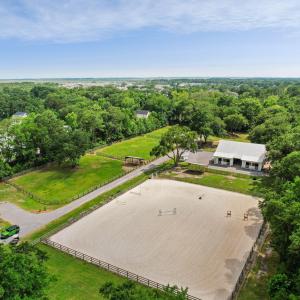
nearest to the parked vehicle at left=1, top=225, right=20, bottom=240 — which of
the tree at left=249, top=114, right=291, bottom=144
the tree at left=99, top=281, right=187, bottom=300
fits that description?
the tree at left=99, top=281, right=187, bottom=300

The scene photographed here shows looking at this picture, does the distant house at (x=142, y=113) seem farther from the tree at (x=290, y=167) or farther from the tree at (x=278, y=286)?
the tree at (x=278, y=286)

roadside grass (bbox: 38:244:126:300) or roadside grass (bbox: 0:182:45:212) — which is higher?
roadside grass (bbox: 38:244:126:300)

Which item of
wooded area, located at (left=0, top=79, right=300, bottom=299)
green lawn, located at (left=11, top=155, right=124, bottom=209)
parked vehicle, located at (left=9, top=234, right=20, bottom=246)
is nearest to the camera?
wooded area, located at (left=0, top=79, right=300, bottom=299)

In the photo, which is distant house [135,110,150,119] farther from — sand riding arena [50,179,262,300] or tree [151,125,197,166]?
sand riding arena [50,179,262,300]

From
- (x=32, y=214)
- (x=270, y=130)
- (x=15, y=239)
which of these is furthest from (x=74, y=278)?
(x=270, y=130)

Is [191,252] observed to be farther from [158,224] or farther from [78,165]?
[78,165]
